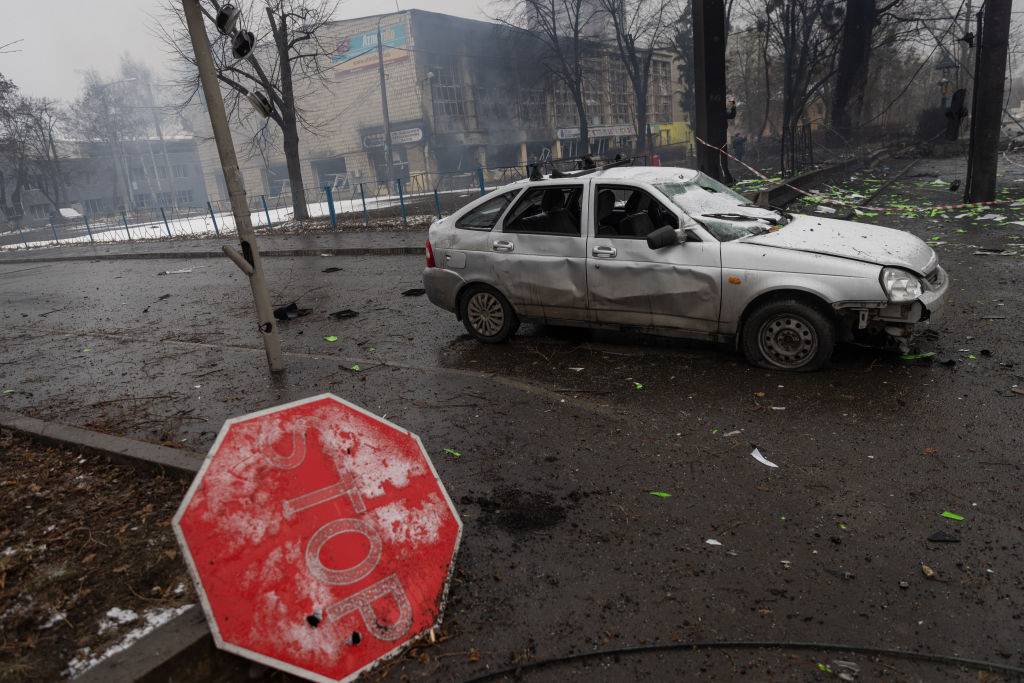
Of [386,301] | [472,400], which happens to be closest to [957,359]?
[472,400]

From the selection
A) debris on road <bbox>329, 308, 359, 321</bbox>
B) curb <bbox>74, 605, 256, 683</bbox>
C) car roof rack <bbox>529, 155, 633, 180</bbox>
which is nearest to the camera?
curb <bbox>74, 605, 256, 683</bbox>

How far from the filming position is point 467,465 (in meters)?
4.35

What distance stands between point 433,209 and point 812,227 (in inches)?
664

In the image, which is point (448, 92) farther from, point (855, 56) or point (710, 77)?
point (710, 77)

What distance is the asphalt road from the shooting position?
2.71 meters

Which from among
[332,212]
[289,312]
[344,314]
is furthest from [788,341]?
[332,212]

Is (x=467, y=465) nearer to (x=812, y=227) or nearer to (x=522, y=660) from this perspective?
(x=522, y=660)

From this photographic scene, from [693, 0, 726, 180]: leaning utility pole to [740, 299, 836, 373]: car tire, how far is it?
1046 cm

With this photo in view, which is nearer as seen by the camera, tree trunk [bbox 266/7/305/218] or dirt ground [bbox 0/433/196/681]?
dirt ground [bbox 0/433/196/681]

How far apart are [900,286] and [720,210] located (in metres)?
1.68

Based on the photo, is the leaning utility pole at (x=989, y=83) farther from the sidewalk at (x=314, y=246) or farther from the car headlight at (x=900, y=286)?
the sidewalk at (x=314, y=246)

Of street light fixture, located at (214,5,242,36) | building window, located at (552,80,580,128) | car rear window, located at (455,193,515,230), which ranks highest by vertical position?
building window, located at (552,80,580,128)

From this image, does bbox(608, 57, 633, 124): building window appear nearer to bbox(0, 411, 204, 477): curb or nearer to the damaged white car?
the damaged white car

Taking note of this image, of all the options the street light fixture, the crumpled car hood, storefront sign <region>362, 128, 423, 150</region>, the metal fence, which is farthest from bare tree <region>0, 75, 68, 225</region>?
the crumpled car hood
